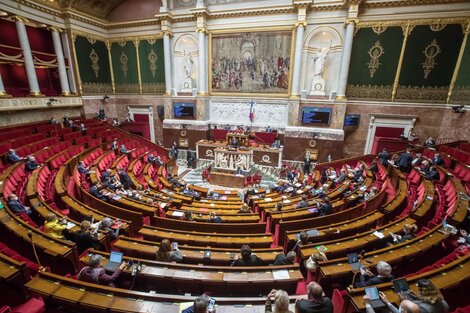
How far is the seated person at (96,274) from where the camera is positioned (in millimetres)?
3375

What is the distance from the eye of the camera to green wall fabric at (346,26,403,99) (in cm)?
1297

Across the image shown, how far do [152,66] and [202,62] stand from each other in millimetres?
4399

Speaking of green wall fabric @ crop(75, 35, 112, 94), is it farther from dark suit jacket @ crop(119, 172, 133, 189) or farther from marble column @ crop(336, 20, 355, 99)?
marble column @ crop(336, 20, 355, 99)

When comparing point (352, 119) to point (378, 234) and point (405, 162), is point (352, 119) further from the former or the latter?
point (378, 234)

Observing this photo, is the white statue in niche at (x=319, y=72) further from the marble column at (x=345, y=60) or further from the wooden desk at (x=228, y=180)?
the wooden desk at (x=228, y=180)

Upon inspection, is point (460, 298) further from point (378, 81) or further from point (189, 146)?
point (189, 146)

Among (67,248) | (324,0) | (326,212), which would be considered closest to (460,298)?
(326,212)

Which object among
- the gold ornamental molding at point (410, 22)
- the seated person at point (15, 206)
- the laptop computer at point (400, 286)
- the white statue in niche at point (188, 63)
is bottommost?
the seated person at point (15, 206)

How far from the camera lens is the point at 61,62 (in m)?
14.8

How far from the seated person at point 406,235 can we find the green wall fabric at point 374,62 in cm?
1149

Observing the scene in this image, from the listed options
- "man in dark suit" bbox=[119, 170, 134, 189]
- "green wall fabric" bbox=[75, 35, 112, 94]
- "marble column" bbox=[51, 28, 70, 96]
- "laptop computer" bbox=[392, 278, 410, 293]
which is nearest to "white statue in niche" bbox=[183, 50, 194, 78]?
"green wall fabric" bbox=[75, 35, 112, 94]

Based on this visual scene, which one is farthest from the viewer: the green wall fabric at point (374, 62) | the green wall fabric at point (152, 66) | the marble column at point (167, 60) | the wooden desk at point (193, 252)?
the green wall fabric at point (152, 66)

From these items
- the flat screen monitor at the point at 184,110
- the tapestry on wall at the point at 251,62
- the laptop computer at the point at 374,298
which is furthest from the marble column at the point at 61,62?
the laptop computer at the point at 374,298

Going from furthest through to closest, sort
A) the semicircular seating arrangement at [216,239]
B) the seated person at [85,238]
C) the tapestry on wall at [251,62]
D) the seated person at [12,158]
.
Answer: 1. the tapestry on wall at [251,62]
2. the seated person at [12,158]
3. the seated person at [85,238]
4. the semicircular seating arrangement at [216,239]
